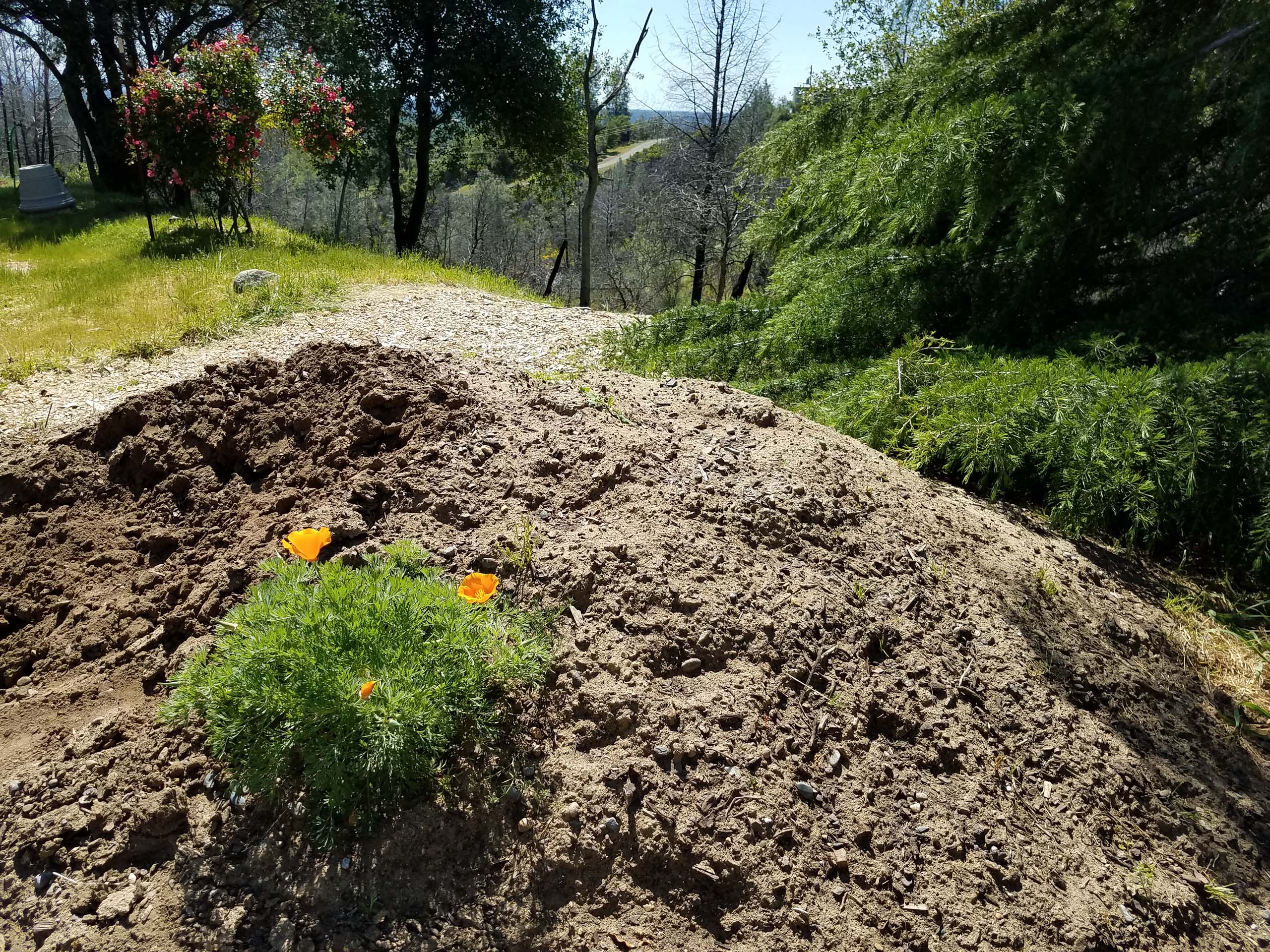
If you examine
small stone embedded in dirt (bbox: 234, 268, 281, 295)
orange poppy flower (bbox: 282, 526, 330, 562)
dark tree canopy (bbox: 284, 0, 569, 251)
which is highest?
dark tree canopy (bbox: 284, 0, 569, 251)

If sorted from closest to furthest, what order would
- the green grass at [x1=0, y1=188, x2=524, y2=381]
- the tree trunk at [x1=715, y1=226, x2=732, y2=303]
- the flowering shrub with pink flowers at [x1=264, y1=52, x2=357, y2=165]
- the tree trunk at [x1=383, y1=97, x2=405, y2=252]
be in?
the green grass at [x1=0, y1=188, x2=524, y2=381]
the flowering shrub with pink flowers at [x1=264, y1=52, x2=357, y2=165]
the tree trunk at [x1=383, y1=97, x2=405, y2=252]
the tree trunk at [x1=715, y1=226, x2=732, y2=303]

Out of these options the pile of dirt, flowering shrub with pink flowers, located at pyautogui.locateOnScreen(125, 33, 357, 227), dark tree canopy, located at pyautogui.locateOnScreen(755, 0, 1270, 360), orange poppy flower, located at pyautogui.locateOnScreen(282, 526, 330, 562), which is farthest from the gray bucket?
orange poppy flower, located at pyautogui.locateOnScreen(282, 526, 330, 562)

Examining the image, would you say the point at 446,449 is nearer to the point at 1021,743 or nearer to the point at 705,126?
the point at 1021,743

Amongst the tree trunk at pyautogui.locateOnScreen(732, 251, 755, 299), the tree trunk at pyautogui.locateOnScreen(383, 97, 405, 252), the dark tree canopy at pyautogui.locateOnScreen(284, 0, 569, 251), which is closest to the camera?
the dark tree canopy at pyautogui.locateOnScreen(284, 0, 569, 251)

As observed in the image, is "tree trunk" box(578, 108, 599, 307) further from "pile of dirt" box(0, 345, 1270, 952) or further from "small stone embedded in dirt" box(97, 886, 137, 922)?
"small stone embedded in dirt" box(97, 886, 137, 922)

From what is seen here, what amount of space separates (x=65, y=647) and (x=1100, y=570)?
3.81 meters

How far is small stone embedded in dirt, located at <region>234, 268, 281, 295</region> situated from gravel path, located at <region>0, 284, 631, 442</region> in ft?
2.53

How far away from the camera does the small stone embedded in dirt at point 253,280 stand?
256 inches

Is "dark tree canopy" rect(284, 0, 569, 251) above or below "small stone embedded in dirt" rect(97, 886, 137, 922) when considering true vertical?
above

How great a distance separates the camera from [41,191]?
39.5 ft

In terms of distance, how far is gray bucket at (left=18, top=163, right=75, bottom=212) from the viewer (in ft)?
38.9

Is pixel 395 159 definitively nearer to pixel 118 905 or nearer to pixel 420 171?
pixel 420 171

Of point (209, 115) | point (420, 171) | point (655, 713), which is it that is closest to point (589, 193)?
point (209, 115)

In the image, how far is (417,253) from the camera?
34.6 feet
